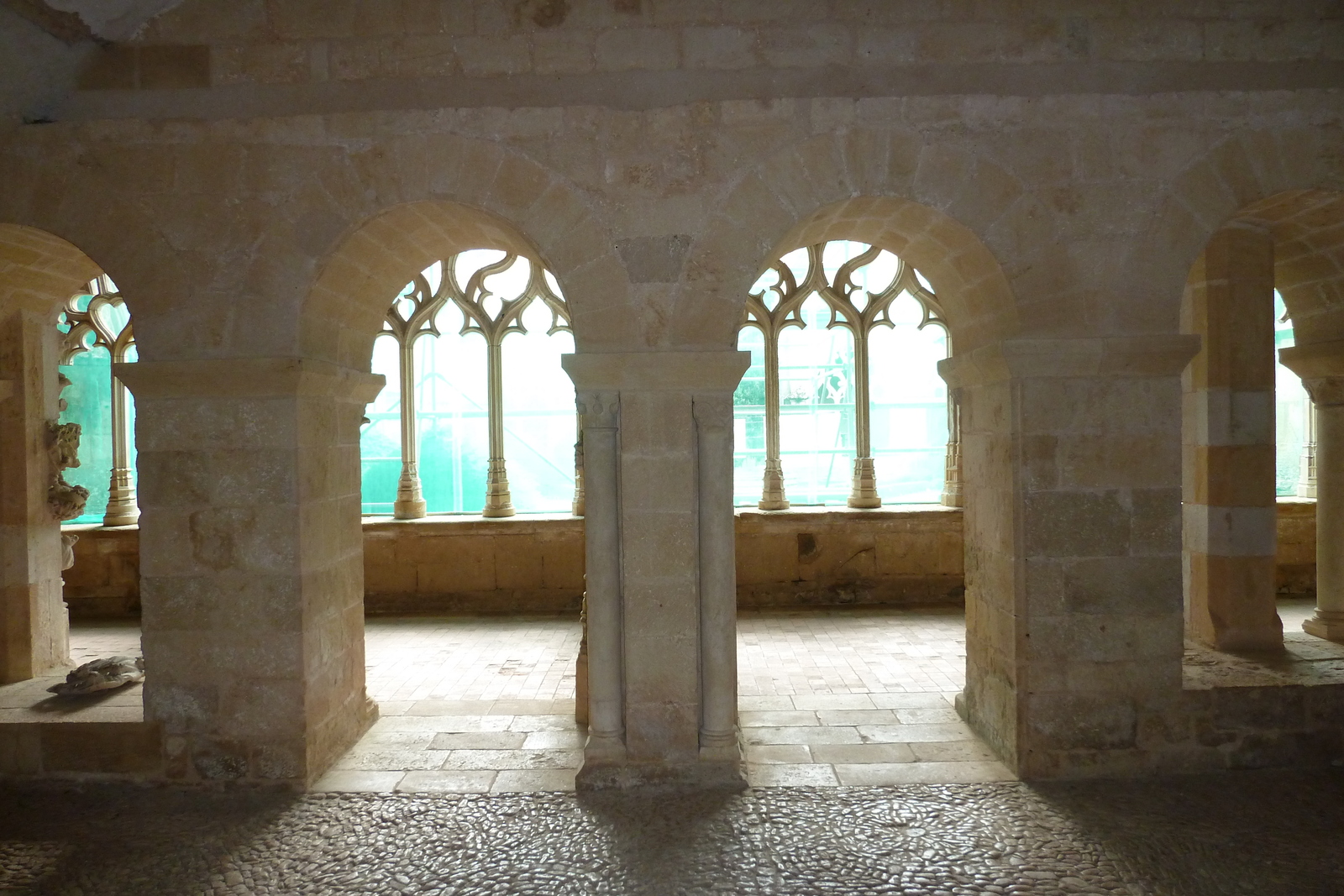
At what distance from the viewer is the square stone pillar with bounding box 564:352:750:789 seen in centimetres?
380

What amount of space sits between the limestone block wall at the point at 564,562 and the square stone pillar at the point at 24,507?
273cm

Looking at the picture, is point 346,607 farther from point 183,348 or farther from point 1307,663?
point 1307,663

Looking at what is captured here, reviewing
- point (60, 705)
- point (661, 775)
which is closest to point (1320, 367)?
point (661, 775)

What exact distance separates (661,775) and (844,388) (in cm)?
555

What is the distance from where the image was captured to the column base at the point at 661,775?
12.5 feet

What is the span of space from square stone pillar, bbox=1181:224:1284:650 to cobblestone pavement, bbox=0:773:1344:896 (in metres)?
1.05

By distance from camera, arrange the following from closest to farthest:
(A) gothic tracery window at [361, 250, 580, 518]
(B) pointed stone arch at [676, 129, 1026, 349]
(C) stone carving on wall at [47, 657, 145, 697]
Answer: (B) pointed stone arch at [676, 129, 1026, 349] → (C) stone carving on wall at [47, 657, 145, 697] → (A) gothic tracery window at [361, 250, 580, 518]

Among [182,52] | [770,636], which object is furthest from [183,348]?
[770,636]

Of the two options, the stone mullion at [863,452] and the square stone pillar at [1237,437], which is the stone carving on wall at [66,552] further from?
the square stone pillar at [1237,437]

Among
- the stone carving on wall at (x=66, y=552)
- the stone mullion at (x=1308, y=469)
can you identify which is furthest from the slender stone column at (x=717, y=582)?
the stone mullion at (x=1308, y=469)

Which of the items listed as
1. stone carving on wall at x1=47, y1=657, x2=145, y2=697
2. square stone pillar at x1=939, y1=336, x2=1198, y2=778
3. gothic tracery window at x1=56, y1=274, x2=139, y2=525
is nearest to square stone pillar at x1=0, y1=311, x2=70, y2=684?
stone carving on wall at x1=47, y1=657, x2=145, y2=697

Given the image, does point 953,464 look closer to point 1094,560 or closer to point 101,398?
point 1094,560

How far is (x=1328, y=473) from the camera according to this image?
4.88 meters

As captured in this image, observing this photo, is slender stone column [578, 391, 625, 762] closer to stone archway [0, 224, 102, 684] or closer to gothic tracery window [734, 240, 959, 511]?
stone archway [0, 224, 102, 684]
